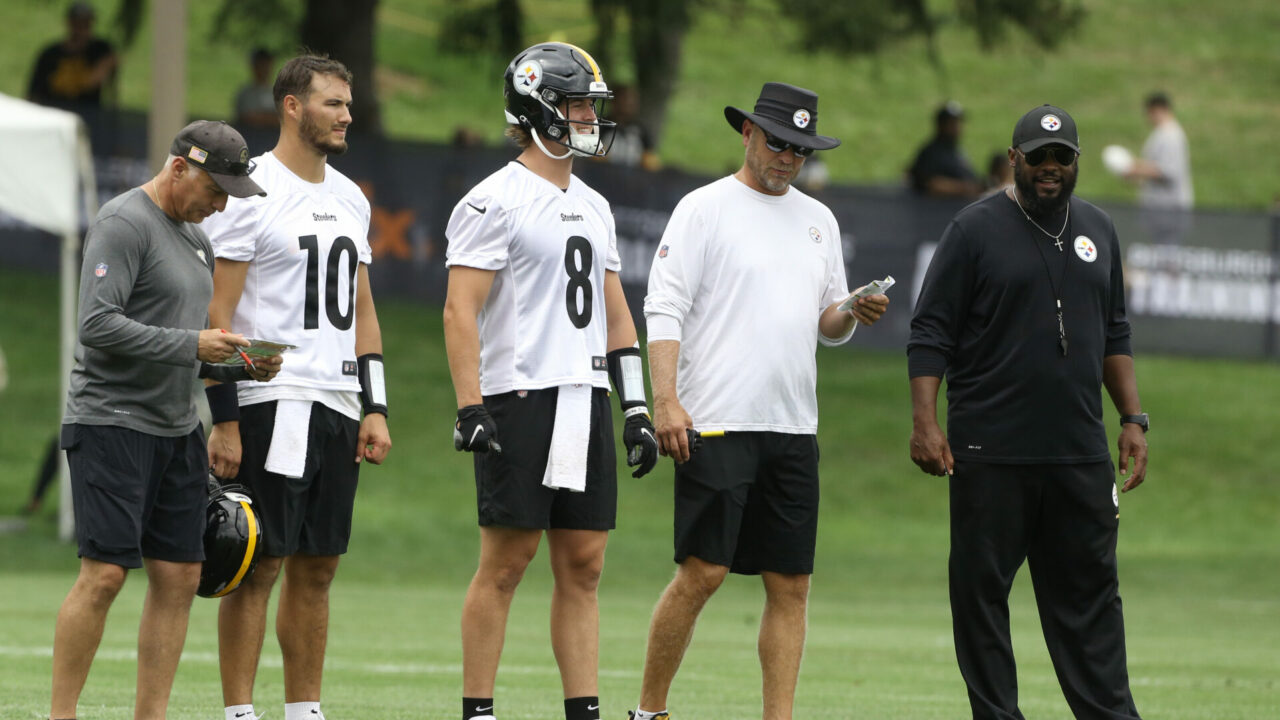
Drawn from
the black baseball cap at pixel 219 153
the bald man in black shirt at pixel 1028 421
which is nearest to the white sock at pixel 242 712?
the black baseball cap at pixel 219 153

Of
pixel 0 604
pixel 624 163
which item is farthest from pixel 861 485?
pixel 0 604

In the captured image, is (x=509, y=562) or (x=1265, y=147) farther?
(x=1265, y=147)

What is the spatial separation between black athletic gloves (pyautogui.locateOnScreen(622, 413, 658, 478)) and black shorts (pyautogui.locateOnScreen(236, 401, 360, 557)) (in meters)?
1.03

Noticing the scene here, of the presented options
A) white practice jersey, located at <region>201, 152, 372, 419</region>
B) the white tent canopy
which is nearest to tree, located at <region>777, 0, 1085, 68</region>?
the white tent canopy

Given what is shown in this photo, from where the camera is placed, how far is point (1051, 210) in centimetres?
739

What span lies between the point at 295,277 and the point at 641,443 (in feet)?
4.75

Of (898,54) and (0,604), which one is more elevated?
(898,54)

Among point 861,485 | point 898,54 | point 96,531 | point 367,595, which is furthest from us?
point 898,54

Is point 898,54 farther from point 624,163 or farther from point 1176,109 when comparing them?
point 1176,109

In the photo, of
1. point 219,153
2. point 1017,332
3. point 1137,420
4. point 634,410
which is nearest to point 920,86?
point 1137,420

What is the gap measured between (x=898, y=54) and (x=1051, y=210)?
15802mm

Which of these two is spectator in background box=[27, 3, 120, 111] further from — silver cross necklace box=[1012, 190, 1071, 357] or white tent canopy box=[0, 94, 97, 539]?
silver cross necklace box=[1012, 190, 1071, 357]

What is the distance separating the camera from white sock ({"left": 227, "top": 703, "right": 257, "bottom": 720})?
23.6ft

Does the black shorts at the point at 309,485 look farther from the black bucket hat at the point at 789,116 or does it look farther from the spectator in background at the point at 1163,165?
the spectator in background at the point at 1163,165
